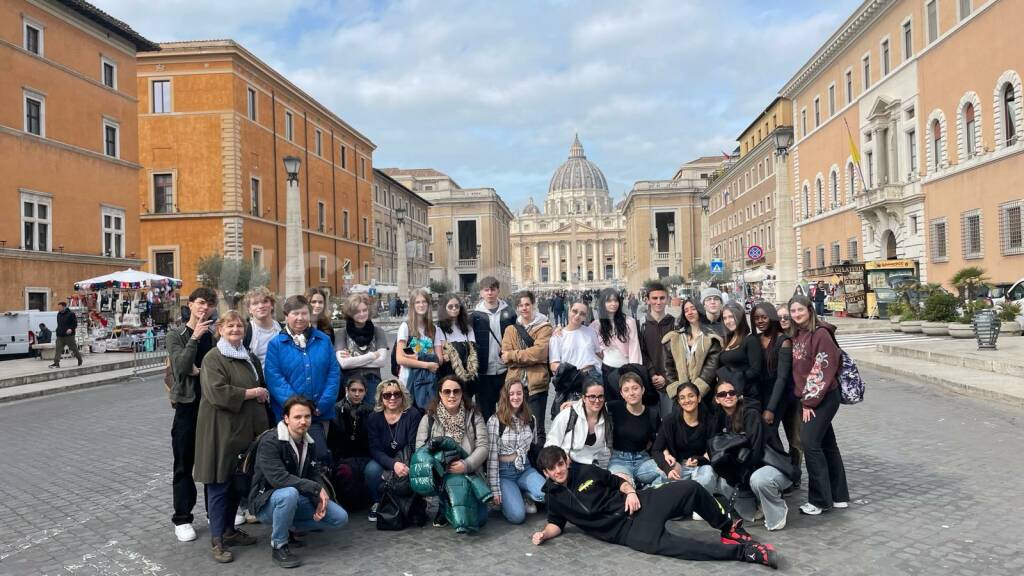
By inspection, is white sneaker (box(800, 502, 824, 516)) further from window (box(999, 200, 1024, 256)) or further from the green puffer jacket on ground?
window (box(999, 200, 1024, 256))

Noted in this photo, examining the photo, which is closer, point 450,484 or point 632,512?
point 632,512

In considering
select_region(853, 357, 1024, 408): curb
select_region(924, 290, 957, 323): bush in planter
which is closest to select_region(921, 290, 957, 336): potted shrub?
select_region(924, 290, 957, 323): bush in planter

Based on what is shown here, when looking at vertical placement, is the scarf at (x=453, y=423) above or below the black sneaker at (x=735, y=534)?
above

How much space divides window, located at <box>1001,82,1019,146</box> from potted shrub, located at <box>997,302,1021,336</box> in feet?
24.9

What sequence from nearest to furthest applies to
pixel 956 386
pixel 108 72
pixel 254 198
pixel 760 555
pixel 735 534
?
pixel 760 555 < pixel 735 534 < pixel 956 386 < pixel 108 72 < pixel 254 198

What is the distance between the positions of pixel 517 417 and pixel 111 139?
90.6 feet

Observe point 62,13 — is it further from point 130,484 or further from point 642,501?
point 642,501

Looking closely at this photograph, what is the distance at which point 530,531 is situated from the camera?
5570mm

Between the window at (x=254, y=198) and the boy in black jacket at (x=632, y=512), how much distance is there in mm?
34934

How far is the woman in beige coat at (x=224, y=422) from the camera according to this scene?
5.06 m

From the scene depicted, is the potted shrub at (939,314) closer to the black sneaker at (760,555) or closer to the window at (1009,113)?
the window at (1009,113)

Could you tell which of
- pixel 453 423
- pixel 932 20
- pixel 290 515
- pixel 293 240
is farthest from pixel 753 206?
pixel 290 515

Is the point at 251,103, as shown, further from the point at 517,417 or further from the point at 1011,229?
the point at 517,417

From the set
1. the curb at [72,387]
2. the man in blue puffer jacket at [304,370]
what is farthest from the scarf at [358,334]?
the curb at [72,387]
